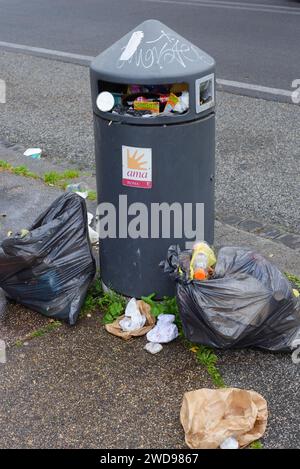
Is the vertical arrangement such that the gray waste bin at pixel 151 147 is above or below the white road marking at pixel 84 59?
above

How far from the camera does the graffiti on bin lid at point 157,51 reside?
123 inches

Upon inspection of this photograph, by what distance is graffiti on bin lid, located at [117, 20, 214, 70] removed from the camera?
123 inches

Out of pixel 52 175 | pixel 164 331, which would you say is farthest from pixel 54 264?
pixel 52 175

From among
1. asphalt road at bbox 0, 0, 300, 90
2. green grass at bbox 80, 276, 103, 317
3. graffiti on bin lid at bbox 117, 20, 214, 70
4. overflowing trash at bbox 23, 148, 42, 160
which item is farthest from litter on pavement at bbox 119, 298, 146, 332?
asphalt road at bbox 0, 0, 300, 90

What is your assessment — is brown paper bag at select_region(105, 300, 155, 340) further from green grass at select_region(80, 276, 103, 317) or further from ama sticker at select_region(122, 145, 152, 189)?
ama sticker at select_region(122, 145, 152, 189)

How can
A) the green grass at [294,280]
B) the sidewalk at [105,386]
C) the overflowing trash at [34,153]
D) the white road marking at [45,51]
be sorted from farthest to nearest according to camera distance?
the white road marking at [45,51] < the overflowing trash at [34,153] < the green grass at [294,280] < the sidewalk at [105,386]

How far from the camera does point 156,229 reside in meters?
3.39

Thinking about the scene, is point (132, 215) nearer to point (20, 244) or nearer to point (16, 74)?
point (20, 244)

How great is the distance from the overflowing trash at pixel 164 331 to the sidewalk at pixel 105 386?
1.9 inches

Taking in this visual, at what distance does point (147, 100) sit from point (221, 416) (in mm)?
1510

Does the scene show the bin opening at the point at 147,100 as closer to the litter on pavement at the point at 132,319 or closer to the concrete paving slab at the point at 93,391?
the litter on pavement at the point at 132,319

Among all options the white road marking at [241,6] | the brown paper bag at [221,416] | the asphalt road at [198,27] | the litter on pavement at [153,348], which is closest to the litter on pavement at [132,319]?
the litter on pavement at [153,348]

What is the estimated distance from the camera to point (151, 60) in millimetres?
3111

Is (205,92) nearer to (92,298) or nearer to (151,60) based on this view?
(151,60)
